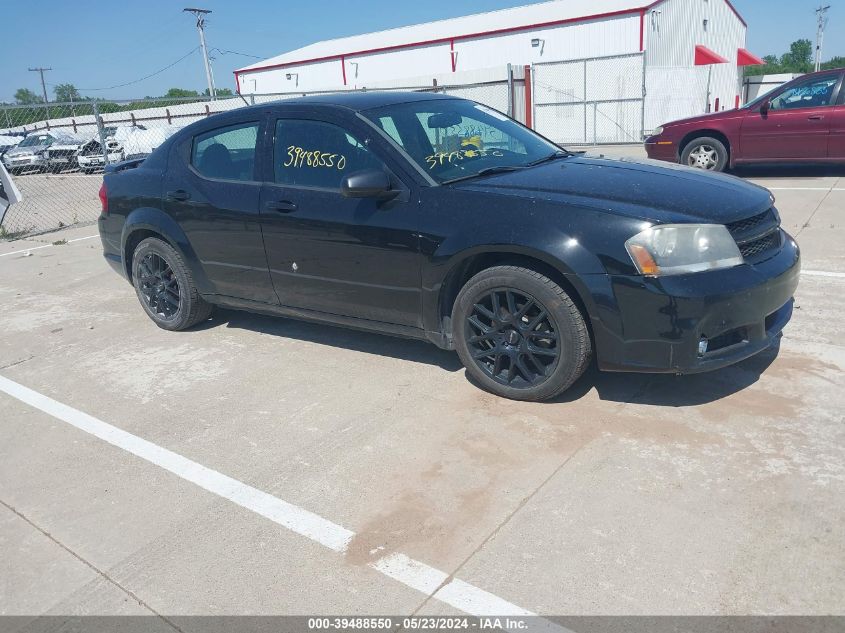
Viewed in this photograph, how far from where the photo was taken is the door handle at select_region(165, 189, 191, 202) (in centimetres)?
512

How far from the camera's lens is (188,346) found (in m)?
5.36

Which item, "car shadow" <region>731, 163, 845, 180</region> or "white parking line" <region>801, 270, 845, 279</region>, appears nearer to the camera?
"white parking line" <region>801, 270, 845, 279</region>

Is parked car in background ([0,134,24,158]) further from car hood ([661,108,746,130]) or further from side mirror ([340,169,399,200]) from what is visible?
side mirror ([340,169,399,200])

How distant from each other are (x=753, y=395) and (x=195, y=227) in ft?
12.4

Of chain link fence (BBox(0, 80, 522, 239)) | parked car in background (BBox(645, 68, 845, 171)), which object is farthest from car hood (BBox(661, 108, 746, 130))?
chain link fence (BBox(0, 80, 522, 239))

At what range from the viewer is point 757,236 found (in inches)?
144

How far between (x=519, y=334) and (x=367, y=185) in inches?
45.8

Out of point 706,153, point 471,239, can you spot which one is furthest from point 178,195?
point 706,153

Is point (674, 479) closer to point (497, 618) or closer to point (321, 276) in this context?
point (497, 618)

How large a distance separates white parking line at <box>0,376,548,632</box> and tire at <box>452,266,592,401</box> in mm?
1347

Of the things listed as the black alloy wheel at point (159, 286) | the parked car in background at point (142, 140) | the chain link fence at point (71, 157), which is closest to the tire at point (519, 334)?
the black alloy wheel at point (159, 286)

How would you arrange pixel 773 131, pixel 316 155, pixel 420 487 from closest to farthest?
pixel 420 487 → pixel 316 155 → pixel 773 131

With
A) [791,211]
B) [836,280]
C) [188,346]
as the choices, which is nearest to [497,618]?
[188,346]

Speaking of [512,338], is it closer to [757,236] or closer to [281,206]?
[757,236]
